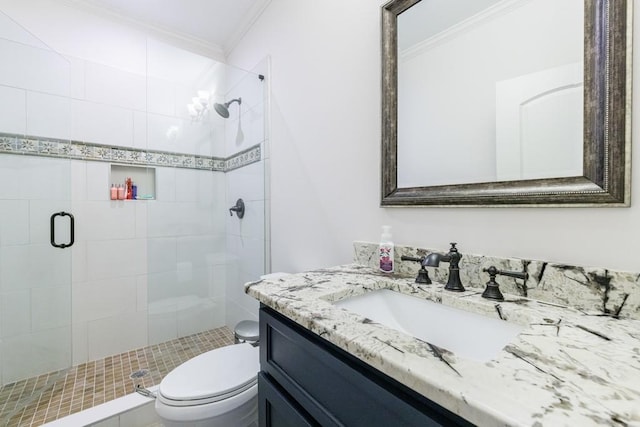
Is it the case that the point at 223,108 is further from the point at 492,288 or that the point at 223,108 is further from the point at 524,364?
the point at 524,364

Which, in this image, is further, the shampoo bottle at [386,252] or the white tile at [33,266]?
the white tile at [33,266]

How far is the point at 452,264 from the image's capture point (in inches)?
31.9

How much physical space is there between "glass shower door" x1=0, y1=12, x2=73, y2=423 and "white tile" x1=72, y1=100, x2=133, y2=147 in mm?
55

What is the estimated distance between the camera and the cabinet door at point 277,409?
2.12ft

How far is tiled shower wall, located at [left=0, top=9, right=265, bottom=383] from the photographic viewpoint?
5.29ft

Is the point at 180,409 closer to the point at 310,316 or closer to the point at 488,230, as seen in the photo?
the point at 310,316

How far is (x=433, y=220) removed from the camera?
964mm

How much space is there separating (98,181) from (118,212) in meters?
0.24

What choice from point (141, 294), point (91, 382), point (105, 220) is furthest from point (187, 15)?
point (91, 382)

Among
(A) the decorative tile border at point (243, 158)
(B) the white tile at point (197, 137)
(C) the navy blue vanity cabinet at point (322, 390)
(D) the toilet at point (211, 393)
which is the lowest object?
(D) the toilet at point (211, 393)

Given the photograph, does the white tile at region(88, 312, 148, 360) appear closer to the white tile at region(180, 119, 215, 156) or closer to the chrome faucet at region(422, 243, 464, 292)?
the white tile at region(180, 119, 215, 156)

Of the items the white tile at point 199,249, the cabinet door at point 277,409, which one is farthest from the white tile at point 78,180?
the cabinet door at point 277,409

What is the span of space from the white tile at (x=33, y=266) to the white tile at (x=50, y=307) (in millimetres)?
45

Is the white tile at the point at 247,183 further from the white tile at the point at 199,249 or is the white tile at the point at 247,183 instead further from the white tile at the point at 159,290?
the white tile at the point at 159,290
